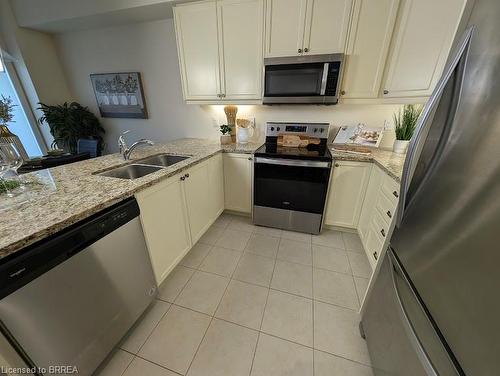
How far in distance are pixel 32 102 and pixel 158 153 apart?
2.76 m

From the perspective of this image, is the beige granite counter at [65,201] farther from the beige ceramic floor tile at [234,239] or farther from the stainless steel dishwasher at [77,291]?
the beige ceramic floor tile at [234,239]

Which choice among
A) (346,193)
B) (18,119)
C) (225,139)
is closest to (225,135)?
(225,139)

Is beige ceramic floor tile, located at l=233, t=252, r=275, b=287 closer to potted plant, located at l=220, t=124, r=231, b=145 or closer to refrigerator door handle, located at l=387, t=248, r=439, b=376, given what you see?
refrigerator door handle, located at l=387, t=248, r=439, b=376

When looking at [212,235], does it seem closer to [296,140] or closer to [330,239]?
[330,239]

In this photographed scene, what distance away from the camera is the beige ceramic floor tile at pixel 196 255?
1.89 metres

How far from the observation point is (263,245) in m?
2.13

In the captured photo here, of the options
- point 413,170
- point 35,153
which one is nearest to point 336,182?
point 413,170

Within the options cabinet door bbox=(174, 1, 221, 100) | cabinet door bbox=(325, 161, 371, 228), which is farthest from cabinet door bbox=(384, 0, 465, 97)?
cabinet door bbox=(174, 1, 221, 100)

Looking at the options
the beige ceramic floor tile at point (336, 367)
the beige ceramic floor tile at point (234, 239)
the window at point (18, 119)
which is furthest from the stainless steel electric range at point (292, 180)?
the window at point (18, 119)

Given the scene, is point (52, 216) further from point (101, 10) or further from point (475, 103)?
point (101, 10)

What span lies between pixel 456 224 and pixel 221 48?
2.38 meters

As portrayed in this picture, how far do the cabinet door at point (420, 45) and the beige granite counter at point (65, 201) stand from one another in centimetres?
201

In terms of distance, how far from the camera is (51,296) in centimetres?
82

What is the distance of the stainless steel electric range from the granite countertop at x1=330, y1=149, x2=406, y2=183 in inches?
4.9
